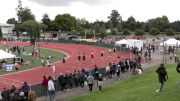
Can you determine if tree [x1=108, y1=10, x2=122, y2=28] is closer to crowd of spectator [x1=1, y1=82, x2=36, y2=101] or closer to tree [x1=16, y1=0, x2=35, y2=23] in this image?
tree [x1=16, y1=0, x2=35, y2=23]

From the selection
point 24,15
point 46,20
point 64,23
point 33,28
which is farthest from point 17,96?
point 24,15

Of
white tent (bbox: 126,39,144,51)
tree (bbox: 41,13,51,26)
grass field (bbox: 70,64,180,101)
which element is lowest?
grass field (bbox: 70,64,180,101)

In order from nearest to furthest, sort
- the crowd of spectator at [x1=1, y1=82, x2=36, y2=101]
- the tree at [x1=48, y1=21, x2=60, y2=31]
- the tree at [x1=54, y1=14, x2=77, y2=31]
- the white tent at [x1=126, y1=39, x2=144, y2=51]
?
the crowd of spectator at [x1=1, y1=82, x2=36, y2=101]
the white tent at [x1=126, y1=39, x2=144, y2=51]
the tree at [x1=48, y1=21, x2=60, y2=31]
the tree at [x1=54, y1=14, x2=77, y2=31]

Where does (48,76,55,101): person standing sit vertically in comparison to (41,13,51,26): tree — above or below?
below

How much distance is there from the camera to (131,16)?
536 ft

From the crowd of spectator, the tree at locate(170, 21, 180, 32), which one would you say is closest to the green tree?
the tree at locate(170, 21, 180, 32)

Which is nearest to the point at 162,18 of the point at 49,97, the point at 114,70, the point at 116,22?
the point at 116,22

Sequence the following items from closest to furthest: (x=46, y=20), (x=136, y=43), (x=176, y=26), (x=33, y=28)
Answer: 1. (x=136, y=43)
2. (x=33, y=28)
3. (x=176, y=26)
4. (x=46, y=20)

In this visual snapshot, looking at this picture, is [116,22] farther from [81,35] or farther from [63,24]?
[81,35]

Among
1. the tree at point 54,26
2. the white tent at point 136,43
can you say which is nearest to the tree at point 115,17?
the tree at point 54,26

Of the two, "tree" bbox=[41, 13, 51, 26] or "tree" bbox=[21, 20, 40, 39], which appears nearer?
"tree" bbox=[21, 20, 40, 39]

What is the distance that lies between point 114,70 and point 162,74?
1288 centimetres

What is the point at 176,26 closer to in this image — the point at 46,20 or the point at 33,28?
the point at 46,20

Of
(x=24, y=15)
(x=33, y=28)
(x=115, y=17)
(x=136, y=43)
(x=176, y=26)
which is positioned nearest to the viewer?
(x=136, y=43)
